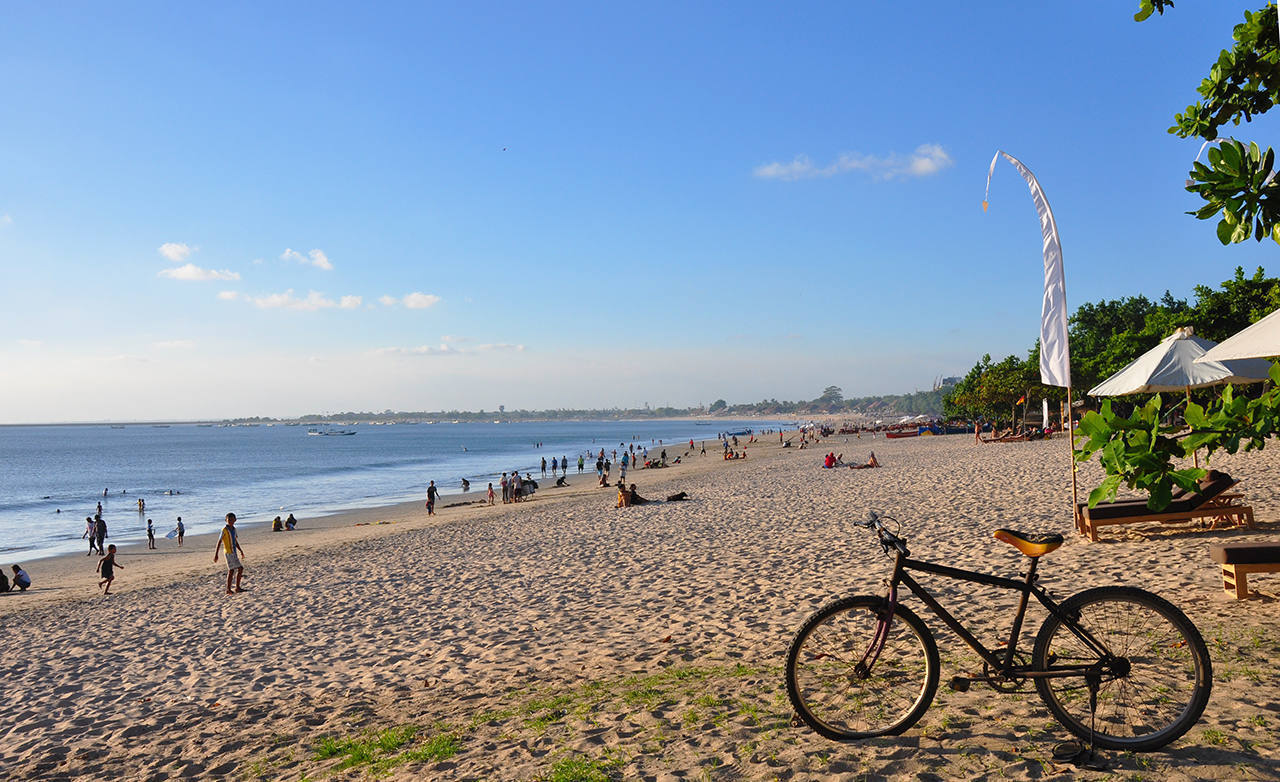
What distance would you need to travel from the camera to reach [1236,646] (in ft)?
17.8

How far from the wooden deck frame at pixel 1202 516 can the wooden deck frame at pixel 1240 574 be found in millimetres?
3199

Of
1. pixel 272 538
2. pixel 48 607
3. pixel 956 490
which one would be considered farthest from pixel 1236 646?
pixel 272 538

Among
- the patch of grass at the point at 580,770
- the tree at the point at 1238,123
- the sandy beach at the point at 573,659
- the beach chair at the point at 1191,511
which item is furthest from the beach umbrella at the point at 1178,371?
the patch of grass at the point at 580,770

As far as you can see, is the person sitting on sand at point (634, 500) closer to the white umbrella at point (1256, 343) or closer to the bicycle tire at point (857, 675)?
the white umbrella at point (1256, 343)

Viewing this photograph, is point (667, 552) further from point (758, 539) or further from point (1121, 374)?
point (1121, 374)

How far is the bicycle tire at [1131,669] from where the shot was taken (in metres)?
3.75

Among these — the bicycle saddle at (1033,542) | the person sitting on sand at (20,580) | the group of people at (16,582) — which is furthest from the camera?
the person sitting on sand at (20,580)

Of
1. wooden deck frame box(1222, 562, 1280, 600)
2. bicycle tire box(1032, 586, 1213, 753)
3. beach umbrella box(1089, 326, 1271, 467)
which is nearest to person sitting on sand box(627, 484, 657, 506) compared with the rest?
beach umbrella box(1089, 326, 1271, 467)

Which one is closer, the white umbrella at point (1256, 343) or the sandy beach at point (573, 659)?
the sandy beach at point (573, 659)

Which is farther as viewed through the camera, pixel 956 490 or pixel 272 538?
pixel 272 538

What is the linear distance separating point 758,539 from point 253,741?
31.6ft

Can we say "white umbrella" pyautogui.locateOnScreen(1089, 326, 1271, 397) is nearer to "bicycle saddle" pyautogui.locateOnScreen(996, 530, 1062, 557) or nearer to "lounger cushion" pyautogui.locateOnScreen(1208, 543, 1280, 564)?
"lounger cushion" pyautogui.locateOnScreen(1208, 543, 1280, 564)

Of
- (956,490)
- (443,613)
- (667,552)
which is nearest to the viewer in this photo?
(443,613)

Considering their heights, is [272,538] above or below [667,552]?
below
